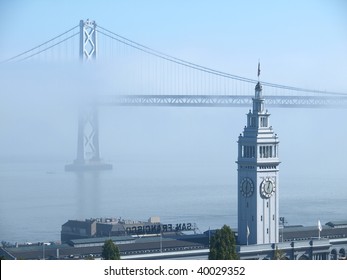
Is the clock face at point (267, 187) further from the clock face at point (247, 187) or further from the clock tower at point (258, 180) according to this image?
the clock face at point (247, 187)

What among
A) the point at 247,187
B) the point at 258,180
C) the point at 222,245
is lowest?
the point at 222,245

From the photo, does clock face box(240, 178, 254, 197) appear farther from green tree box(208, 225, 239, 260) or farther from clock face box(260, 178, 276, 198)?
green tree box(208, 225, 239, 260)

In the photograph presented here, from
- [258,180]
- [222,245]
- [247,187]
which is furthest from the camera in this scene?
[247,187]

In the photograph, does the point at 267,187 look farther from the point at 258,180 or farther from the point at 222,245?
the point at 222,245

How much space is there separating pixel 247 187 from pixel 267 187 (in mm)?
296

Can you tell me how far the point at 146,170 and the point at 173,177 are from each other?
5.00 metres

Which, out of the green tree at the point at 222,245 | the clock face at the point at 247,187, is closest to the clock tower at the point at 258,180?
the clock face at the point at 247,187

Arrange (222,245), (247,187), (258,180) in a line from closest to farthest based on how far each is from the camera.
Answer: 1. (222,245)
2. (258,180)
3. (247,187)

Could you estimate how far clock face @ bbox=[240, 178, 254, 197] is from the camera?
63.7 feet

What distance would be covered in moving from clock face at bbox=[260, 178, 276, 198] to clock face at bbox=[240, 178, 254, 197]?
0.49 feet

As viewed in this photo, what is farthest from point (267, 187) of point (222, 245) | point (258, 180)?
point (222, 245)

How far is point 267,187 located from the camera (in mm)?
19438

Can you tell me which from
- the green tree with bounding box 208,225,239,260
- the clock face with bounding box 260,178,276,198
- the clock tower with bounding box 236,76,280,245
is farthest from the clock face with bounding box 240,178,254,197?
the green tree with bounding box 208,225,239,260

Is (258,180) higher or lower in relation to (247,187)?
Answer: higher
